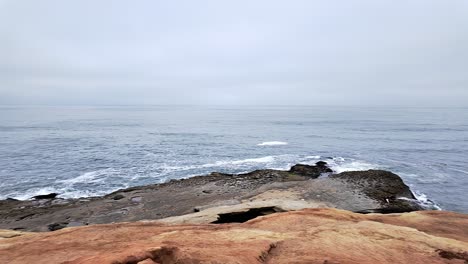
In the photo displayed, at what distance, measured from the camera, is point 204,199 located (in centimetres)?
2827

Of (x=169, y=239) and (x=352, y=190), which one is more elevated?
(x=169, y=239)

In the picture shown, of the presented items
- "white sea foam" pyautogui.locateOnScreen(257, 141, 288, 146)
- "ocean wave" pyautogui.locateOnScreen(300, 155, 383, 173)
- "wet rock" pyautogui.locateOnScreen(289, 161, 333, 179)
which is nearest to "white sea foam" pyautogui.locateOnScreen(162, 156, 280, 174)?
"ocean wave" pyautogui.locateOnScreen(300, 155, 383, 173)

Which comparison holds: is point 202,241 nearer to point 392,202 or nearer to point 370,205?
point 370,205

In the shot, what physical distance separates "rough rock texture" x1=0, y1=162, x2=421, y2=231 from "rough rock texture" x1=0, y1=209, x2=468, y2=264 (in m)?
8.36

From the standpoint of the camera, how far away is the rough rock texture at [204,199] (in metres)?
24.6

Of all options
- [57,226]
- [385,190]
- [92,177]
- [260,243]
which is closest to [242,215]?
[260,243]

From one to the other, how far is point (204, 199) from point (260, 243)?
64.3 ft

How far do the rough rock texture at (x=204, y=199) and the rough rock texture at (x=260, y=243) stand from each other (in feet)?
27.4

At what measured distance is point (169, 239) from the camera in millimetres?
9867

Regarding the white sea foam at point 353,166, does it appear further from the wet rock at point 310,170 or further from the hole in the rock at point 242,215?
the hole in the rock at point 242,215

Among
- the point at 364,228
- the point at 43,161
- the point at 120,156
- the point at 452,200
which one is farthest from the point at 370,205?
the point at 43,161

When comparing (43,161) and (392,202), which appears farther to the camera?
(43,161)

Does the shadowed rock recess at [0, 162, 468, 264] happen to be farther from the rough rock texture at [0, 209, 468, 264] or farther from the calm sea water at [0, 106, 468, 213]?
the calm sea water at [0, 106, 468, 213]

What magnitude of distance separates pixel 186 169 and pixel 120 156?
15.2 metres
